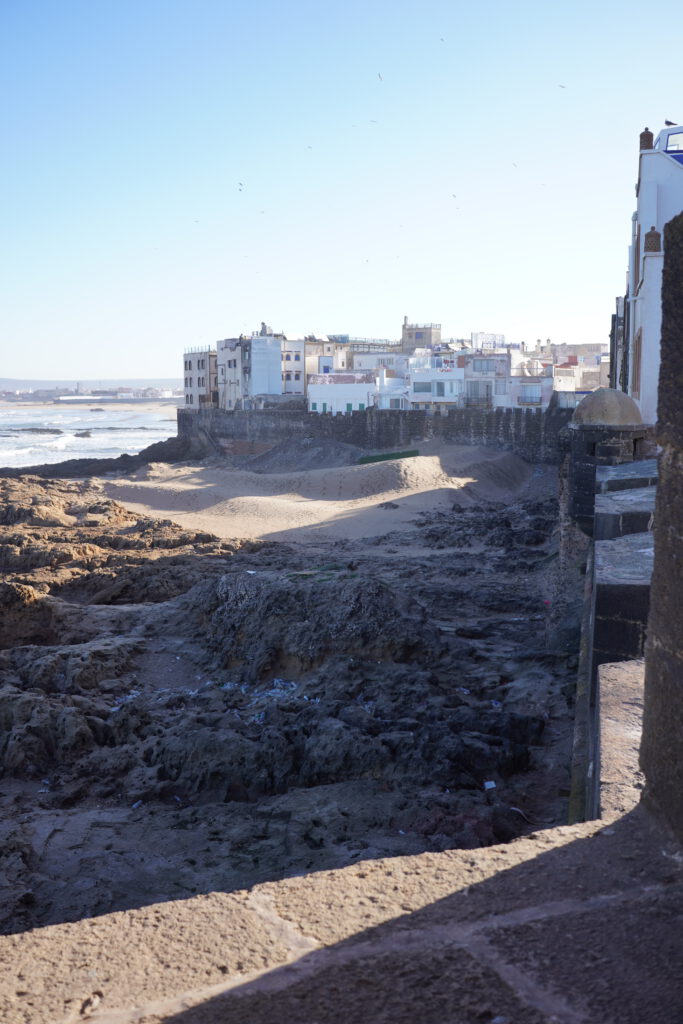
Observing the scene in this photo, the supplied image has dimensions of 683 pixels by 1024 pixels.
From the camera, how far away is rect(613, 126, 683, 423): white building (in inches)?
593

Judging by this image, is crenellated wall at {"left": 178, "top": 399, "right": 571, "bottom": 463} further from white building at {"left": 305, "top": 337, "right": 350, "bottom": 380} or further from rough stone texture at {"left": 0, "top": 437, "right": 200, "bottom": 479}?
white building at {"left": 305, "top": 337, "right": 350, "bottom": 380}

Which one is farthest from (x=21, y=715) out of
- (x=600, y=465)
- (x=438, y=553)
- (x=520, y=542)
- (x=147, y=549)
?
(x=520, y=542)

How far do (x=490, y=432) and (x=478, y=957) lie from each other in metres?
33.8

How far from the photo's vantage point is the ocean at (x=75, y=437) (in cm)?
6160

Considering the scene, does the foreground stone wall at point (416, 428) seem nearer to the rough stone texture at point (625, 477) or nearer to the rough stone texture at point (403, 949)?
the rough stone texture at point (625, 477)

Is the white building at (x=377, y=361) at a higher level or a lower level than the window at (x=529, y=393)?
higher

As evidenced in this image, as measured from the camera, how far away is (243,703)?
8.64 m

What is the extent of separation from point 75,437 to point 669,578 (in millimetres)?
83987

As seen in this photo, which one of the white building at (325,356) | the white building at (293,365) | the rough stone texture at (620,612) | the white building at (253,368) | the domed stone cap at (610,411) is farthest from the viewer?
the white building at (325,356)

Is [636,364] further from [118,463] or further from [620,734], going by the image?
[118,463]

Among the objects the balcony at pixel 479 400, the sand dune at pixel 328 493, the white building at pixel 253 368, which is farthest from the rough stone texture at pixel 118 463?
the balcony at pixel 479 400

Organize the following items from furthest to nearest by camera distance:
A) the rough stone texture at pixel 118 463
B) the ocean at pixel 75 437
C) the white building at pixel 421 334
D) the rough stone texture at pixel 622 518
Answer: the white building at pixel 421 334, the ocean at pixel 75 437, the rough stone texture at pixel 118 463, the rough stone texture at pixel 622 518

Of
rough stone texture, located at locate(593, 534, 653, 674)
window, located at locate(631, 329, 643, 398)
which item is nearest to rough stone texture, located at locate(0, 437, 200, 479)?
window, located at locate(631, 329, 643, 398)

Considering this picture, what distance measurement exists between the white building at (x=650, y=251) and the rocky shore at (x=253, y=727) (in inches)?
180
